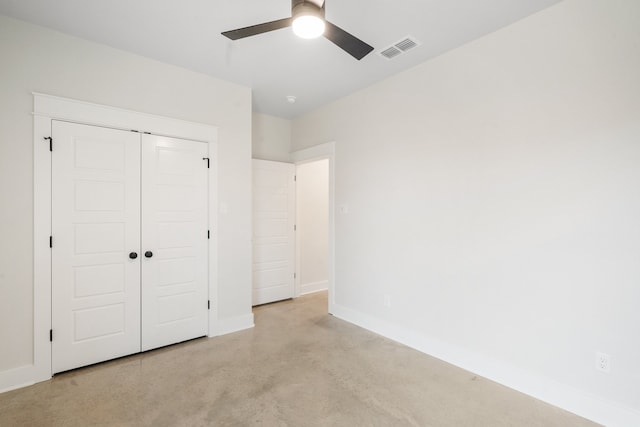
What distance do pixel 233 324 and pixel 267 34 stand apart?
3.08 meters

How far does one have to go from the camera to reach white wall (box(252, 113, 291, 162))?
14.7 ft

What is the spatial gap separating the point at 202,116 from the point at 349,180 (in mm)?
1925

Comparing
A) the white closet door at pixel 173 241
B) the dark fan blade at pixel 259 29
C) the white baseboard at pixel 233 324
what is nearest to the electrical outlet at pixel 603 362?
the dark fan blade at pixel 259 29

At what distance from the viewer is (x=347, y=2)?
2.08 m

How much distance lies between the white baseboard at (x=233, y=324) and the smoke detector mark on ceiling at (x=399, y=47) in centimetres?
329

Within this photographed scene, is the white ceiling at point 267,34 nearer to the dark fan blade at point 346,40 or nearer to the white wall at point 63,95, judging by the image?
the white wall at point 63,95

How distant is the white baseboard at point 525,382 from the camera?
1.88m

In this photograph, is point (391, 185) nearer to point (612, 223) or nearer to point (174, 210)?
point (612, 223)

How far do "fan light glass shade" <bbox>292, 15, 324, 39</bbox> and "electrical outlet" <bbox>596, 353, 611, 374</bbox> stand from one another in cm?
280

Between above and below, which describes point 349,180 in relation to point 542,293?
above

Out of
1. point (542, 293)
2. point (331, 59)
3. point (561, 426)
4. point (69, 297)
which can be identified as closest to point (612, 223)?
point (542, 293)

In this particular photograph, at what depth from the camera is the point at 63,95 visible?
250cm

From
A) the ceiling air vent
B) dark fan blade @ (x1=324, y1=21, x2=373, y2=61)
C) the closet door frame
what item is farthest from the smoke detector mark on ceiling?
the closet door frame

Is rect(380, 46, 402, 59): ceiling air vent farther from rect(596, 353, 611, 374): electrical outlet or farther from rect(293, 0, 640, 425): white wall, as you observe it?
rect(596, 353, 611, 374): electrical outlet
